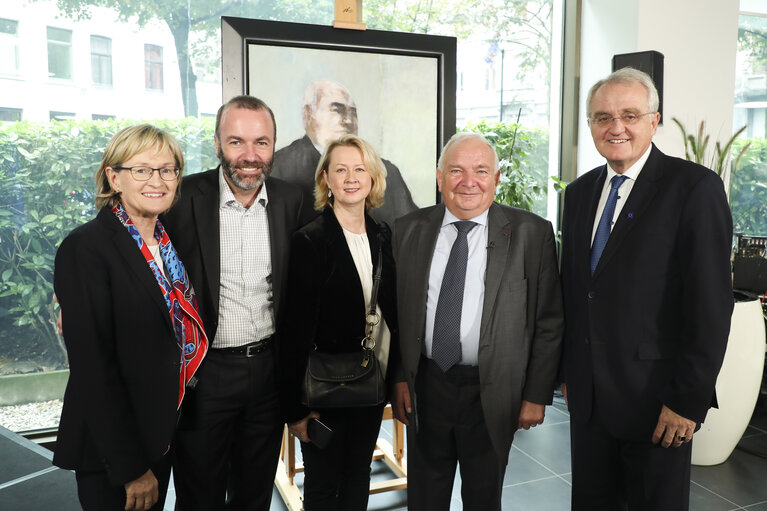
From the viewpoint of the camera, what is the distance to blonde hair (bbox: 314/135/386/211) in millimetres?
2293

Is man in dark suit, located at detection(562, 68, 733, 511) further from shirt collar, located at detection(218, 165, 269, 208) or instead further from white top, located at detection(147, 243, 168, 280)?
white top, located at detection(147, 243, 168, 280)

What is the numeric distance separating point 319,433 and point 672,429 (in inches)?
47.4

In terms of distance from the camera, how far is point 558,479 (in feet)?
11.5

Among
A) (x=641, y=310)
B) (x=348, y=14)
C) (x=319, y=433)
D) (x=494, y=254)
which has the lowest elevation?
(x=319, y=433)

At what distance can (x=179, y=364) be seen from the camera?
1.83 metres

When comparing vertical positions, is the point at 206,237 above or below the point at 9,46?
below

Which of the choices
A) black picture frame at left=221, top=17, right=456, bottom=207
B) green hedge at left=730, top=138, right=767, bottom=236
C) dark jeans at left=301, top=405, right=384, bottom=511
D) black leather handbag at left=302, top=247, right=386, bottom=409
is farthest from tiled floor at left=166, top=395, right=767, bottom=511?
green hedge at left=730, top=138, right=767, bottom=236

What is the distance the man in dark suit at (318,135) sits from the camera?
306 cm

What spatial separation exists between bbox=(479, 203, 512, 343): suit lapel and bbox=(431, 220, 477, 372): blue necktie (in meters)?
0.09

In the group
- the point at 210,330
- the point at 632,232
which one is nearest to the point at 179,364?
the point at 210,330

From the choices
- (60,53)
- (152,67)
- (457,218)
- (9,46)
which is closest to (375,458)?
(457,218)

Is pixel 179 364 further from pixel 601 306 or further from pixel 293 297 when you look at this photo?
pixel 601 306

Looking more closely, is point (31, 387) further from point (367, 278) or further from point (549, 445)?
point (549, 445)

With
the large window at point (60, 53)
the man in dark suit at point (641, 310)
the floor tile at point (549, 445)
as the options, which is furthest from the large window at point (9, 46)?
the floor tile at point (549, 445)
